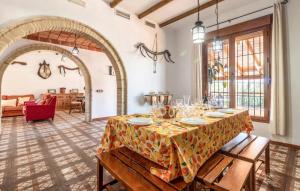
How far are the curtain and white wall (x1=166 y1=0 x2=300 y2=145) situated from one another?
0.25m

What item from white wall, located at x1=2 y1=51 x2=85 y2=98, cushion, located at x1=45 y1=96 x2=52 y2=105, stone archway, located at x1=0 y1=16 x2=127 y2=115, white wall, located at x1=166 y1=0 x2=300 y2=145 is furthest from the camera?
white wall, located at x1=2 y1=51 x2=85 y2=98

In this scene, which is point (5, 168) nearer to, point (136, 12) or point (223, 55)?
point (136, 12)

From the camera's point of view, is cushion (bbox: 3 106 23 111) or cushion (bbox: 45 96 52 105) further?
cushion (bbox: 3 106 23 111)

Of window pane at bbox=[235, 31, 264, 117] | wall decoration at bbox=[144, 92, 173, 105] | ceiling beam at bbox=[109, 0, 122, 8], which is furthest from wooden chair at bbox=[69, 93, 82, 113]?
window pane at bbox=[235, 31, 264, 117]

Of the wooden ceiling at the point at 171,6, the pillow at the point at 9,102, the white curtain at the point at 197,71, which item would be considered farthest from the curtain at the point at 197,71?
the pillow at the point at 9,102

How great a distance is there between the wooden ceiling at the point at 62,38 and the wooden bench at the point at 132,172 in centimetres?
413

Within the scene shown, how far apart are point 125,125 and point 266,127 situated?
3.23 meters

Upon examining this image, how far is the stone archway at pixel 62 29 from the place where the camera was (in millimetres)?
2416

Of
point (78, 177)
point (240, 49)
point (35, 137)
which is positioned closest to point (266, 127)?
point (240, 49)

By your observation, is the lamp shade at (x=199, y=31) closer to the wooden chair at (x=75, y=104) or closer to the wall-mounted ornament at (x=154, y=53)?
the wall-mounted ornament at (x=154, y=53)

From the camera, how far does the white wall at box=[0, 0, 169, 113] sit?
2.55 metres

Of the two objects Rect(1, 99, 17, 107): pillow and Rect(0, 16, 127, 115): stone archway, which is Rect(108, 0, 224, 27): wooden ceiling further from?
Rect(1, 99, 17, 107): pillow

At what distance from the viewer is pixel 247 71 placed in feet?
11.9

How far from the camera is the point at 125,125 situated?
1667 millimetres
